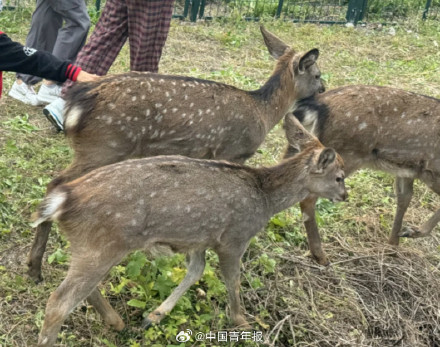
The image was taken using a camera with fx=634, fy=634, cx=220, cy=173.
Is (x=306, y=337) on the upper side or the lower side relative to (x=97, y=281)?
lower

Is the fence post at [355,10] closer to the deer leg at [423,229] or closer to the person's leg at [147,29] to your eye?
the person's leg at [147,29]

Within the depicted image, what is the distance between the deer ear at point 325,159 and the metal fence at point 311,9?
680cm

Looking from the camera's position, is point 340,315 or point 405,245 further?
point 405,245

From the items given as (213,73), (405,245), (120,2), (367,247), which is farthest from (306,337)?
(213,73)

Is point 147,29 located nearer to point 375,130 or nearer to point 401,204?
point 375,130

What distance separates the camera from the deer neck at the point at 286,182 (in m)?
4.25

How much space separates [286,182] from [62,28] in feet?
12.5

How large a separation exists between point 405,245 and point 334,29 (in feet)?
23.2

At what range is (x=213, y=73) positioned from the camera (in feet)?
27.7

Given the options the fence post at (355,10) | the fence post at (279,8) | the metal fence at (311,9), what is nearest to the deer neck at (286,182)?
the metal fence at (311,9)

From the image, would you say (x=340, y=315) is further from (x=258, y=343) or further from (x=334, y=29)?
(x=334, y=29)

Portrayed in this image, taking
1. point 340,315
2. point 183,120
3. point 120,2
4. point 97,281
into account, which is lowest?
point 340,315

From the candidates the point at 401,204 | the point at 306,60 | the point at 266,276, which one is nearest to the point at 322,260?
the point at 266,276

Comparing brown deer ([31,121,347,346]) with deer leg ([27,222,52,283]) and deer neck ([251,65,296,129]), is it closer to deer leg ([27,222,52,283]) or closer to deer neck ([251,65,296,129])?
deer leg ([27,222,52,283])
